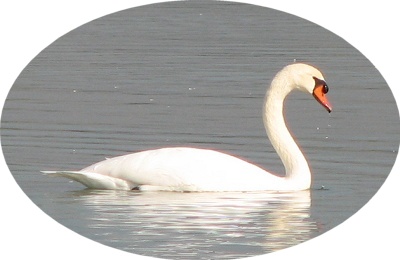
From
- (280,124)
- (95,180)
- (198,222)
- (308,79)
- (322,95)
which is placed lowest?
(198,222)

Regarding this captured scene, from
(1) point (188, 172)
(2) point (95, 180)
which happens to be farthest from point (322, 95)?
(2) point (95, 180)

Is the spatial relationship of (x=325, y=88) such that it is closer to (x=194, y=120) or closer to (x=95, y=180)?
(x=194, y=120)

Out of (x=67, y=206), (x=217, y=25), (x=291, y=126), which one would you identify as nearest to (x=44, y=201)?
(x=67, y=206)

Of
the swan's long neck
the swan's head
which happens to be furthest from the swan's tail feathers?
the swan's head

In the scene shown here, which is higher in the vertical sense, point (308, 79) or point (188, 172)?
point (308, 79)

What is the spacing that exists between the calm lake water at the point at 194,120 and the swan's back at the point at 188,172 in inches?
4.2

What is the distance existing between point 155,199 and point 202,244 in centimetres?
97

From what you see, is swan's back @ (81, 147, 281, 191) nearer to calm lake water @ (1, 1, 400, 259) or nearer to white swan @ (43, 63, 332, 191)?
white swan @ (43, 63, 332, 191)

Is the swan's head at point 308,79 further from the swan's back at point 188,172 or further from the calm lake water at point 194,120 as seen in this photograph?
the swan's back at point 188,172

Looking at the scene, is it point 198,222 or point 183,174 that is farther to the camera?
point 183,174

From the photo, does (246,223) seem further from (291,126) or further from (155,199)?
(291,126)

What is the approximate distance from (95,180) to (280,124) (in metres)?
1.65

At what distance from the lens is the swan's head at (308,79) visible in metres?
14.1

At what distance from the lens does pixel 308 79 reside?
1412cm
